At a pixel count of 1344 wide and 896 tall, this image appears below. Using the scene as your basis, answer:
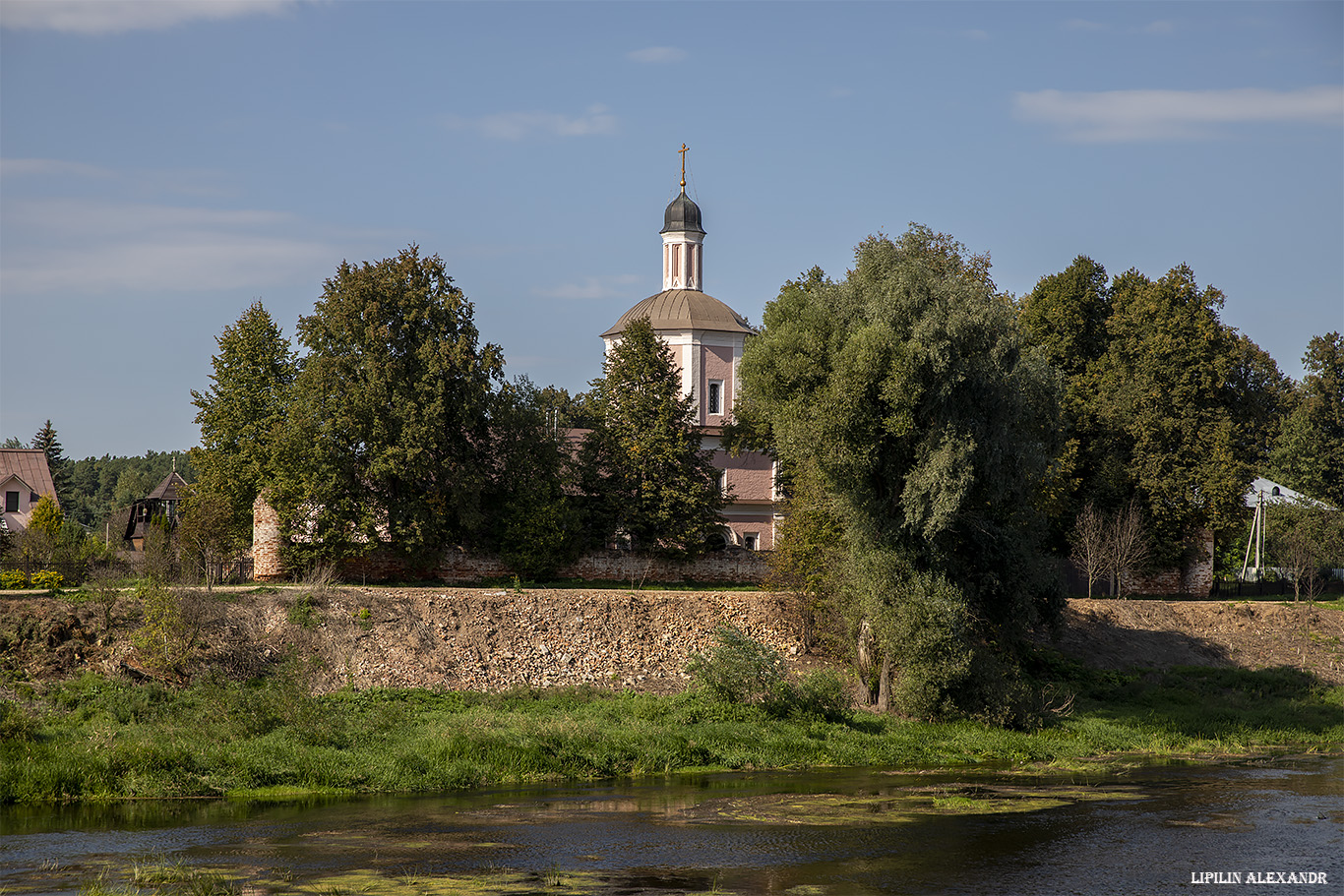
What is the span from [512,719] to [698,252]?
31.5 metres

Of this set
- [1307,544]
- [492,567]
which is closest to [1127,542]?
[1307,544]

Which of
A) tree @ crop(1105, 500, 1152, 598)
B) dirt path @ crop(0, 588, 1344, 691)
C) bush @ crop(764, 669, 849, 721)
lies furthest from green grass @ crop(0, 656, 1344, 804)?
tree @ crop(1105, 500, 1152, 598)

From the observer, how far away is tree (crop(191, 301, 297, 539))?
1553 inches

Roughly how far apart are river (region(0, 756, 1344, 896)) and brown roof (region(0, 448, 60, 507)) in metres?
45.1

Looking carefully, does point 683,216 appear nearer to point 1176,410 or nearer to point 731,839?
point 1176,410

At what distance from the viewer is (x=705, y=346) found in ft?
161

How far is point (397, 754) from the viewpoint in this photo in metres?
21.6

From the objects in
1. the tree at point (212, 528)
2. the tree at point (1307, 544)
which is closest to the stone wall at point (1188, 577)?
the tree at point (1307, 544)

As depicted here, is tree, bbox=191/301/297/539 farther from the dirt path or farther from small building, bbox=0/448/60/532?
small building, bbox=0/448/60/532

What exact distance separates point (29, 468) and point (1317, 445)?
62130 millimetres

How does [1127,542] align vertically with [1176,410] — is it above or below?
below

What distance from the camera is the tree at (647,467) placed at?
38781mm

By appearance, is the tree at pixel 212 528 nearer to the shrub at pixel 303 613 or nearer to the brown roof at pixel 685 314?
the shrub at pixel 303 613

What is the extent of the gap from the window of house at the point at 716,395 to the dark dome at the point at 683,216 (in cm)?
701
